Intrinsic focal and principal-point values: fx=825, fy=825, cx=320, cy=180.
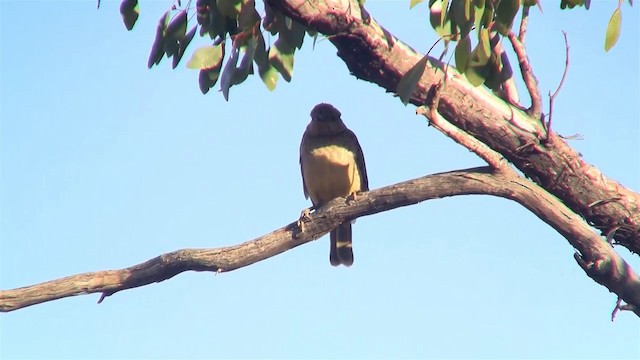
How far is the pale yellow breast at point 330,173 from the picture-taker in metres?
6.63

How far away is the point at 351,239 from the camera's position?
23.6 ft

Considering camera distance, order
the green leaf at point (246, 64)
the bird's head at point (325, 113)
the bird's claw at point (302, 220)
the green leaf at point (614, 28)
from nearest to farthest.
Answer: the green leaf at point (614, 28)
the green leaf at point (246, 64)
the bird's claw at point (302, 220)
the bird's head at point (325, 113)

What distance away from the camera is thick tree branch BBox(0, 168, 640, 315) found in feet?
13.0

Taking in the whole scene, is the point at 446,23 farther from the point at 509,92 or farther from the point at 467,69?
the point at 509,92

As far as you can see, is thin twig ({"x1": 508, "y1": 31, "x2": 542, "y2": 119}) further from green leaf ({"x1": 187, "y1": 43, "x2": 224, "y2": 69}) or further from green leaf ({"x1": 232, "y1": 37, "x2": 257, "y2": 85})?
green leaf ({"x1": 187, "y1": 43, "x2": 224, "y2": 69})

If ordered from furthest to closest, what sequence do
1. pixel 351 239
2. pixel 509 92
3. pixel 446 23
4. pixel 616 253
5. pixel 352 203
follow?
pixel 351 239 < pixel 352 203 < pixel 509 92 < pixel 616 253 < pixel 446 23

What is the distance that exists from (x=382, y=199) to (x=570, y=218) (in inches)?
37.8

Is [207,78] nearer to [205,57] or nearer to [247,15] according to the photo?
[205,57]

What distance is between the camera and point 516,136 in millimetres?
4039

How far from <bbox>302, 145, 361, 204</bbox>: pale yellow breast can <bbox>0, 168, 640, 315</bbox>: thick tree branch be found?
1999 mm

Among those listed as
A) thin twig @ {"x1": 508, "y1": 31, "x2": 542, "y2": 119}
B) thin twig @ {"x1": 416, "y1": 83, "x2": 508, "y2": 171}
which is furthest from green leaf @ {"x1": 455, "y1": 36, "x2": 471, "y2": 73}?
thin twig @ {"x1": 508, "y1": 31, "x2": 542, "y2": 119}

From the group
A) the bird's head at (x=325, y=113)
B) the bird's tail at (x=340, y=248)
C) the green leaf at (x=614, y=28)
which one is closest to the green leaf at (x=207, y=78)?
the green leaf at (x=614, y=28)

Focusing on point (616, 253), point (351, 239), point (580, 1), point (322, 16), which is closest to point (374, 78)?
point (322, 16)

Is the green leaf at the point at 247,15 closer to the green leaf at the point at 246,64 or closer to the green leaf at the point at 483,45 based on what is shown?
the green leaf at the point at 246,64
